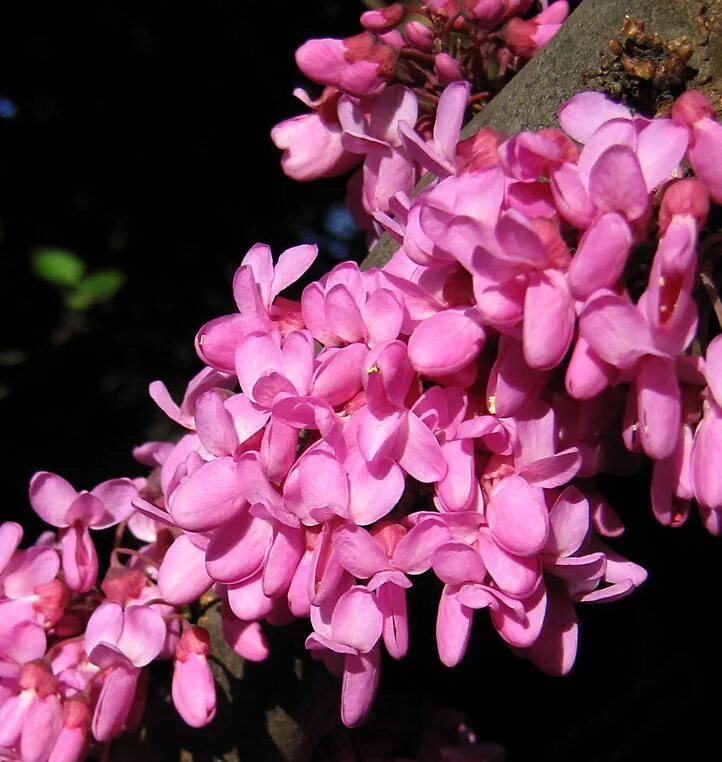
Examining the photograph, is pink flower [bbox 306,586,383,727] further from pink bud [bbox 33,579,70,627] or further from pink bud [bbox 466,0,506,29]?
pink bud [bbox 466,0,506,29]

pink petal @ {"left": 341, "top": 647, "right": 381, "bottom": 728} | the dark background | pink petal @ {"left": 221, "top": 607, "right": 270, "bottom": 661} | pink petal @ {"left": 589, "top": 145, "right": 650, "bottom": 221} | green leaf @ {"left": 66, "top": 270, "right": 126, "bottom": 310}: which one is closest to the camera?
pink petal @ {"left": 589, "top": 145, "right": 650, "bottom": 221}

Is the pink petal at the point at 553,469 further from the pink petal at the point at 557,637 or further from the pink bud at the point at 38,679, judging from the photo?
the pink bud at the point at 38,679

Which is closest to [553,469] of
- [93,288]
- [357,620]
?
[357,620]

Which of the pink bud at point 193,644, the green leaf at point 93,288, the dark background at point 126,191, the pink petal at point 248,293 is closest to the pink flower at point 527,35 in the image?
the pink petal at point 248,293

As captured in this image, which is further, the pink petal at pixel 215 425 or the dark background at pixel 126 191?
the dark background at pixel 126 191

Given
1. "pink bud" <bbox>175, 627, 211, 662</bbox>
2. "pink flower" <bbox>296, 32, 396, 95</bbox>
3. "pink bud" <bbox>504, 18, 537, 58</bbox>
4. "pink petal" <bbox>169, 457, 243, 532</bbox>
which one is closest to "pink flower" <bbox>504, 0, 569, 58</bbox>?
"pink bud" <bbox>504, 18, 537, 58</bbox>

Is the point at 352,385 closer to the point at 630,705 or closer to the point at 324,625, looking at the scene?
the point at 324,625

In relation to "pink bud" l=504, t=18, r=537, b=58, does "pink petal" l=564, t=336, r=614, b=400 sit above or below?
below

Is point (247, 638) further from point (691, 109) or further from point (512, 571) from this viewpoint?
point (691, 109)
